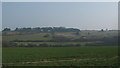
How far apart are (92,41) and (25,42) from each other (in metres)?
20.2

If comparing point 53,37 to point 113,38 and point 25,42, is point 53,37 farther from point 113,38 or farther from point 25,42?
point 113,38

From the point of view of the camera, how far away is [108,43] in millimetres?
71562

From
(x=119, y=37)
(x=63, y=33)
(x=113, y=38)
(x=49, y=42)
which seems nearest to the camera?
(x=119, y=37)

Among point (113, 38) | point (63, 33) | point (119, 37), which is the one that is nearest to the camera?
point (119, 37)

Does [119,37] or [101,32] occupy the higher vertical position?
[119,37]

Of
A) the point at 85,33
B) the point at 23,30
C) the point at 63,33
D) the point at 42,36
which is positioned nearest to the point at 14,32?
the point at 23,30

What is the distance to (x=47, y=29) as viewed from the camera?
8488cm

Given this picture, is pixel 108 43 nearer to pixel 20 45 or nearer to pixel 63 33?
pixel 63 33

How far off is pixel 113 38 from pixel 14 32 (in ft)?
106

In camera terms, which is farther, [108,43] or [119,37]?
[108,43]

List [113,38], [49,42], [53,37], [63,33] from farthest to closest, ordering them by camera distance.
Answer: [63,33] < [53,37] < [49,42] < [113,38]

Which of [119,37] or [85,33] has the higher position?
[119,37]

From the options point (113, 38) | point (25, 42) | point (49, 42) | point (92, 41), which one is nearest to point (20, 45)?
point (25, 42)

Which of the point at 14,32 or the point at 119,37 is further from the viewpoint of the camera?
the point at 14,32
